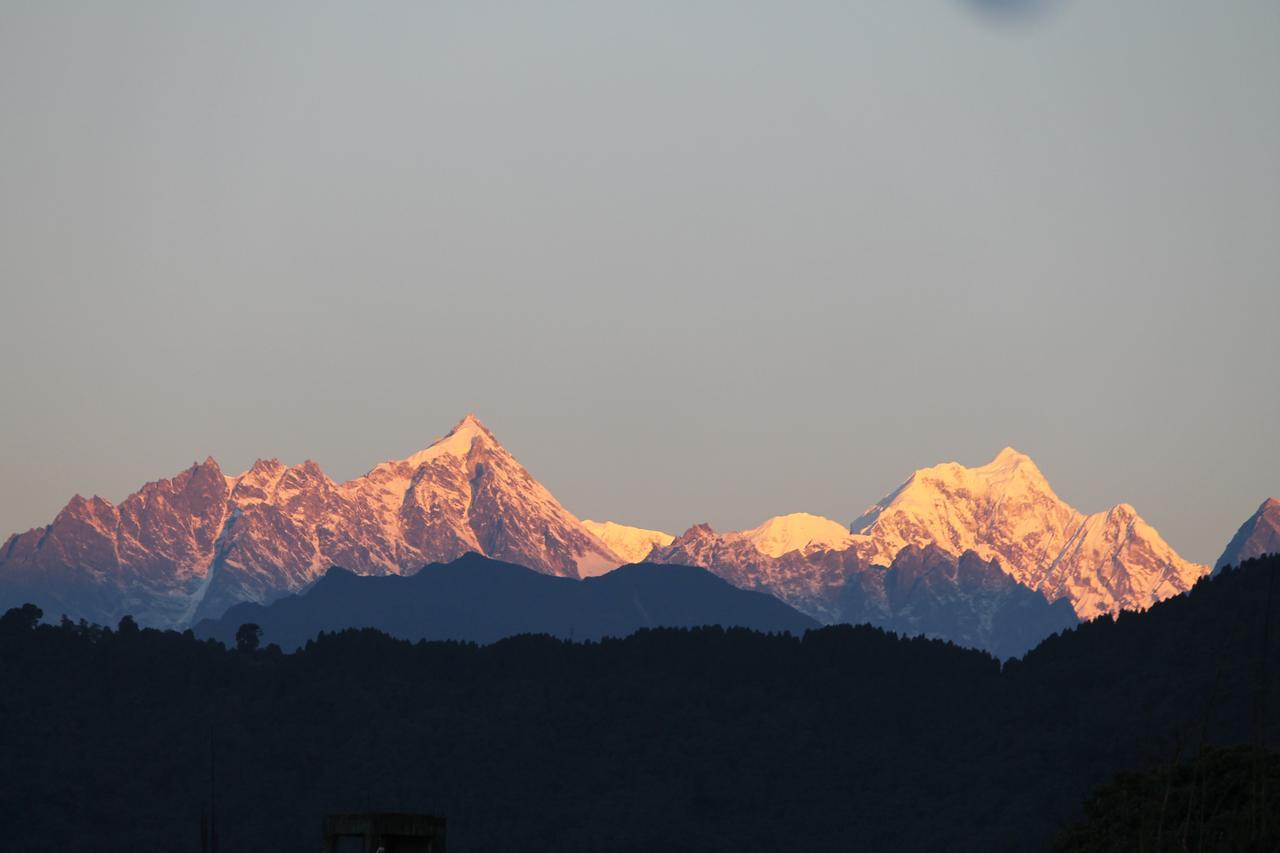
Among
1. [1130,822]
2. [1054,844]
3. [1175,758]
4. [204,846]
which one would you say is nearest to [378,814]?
[204,846]

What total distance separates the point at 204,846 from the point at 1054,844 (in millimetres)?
64884

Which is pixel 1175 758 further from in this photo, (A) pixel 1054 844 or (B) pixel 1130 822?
(A) pixel 1054 844

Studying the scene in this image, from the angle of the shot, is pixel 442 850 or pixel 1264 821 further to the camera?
pixel 442 850

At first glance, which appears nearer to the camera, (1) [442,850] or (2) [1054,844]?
(1) [442,850]

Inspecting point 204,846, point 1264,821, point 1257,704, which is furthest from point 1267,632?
point 204,846

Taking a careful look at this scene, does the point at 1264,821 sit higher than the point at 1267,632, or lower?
lower

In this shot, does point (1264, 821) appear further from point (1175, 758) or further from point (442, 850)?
point (442, 850)

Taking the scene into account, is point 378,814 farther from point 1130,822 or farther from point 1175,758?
point 1130,822

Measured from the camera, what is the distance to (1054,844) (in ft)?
307

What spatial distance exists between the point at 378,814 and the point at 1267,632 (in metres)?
11.9

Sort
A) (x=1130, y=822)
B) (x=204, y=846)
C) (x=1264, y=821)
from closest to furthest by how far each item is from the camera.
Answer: (x=1264, y=821)
(x=204, y=846)
(x=1130, y=822)

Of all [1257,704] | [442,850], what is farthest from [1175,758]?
[442,850]

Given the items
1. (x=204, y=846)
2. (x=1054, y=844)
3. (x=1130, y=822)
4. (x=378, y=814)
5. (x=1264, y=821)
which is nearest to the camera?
(x=1264, y=821)

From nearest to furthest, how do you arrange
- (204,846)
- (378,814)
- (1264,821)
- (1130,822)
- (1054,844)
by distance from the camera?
(1264,821)
(378,814)
(204,846)
(1130,822)
(1054,844)
